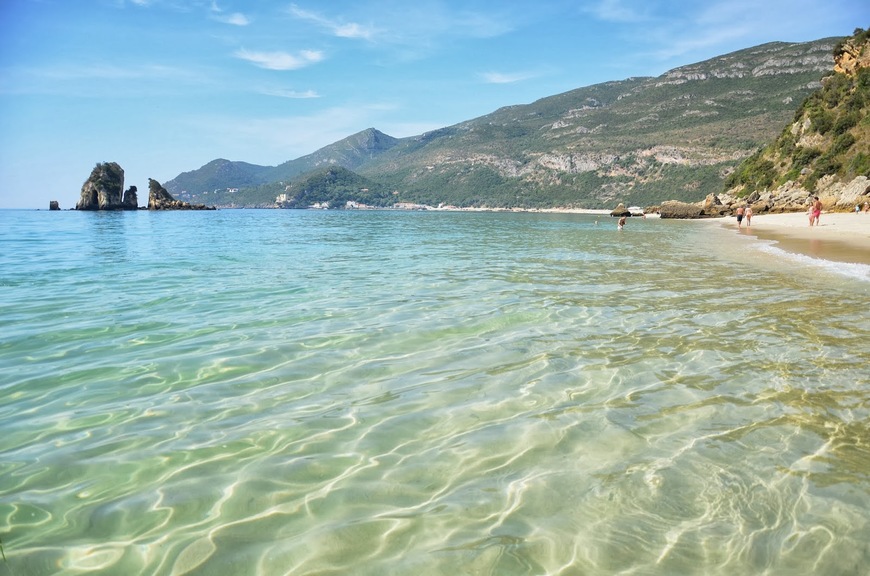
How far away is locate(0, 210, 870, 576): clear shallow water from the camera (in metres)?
2.59

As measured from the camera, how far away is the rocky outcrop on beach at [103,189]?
387 feet

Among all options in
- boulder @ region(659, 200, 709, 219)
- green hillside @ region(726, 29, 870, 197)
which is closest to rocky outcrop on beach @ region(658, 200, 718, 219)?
boulder @ region(659, 200, 709, 219)

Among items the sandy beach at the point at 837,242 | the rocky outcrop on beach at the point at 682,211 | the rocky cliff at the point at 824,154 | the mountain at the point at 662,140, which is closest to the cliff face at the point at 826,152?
the rocky cliff at the point at 824,154

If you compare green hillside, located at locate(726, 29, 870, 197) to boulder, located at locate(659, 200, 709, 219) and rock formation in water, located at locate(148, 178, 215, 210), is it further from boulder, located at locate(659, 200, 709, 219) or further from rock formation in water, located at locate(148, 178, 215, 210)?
rock formation in water, located at locate(148, 178, 215, 210)

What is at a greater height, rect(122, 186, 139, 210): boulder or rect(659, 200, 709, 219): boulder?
rect(122, 186, 139, 210): boulder

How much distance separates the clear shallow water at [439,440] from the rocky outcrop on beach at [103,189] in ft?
442

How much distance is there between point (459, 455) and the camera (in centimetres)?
361

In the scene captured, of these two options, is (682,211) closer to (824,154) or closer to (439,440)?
(824,154)

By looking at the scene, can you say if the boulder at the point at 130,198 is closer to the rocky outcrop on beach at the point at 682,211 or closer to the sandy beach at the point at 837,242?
the rocky outcrop on beach at the point at 682,211

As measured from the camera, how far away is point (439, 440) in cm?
386

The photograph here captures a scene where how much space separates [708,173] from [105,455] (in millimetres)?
137806

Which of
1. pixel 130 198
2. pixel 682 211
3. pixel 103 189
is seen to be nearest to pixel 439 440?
pixel 682 211

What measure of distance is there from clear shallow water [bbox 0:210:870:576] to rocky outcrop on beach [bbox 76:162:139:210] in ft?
442

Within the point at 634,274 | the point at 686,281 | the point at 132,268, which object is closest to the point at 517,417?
the point at 686,281
